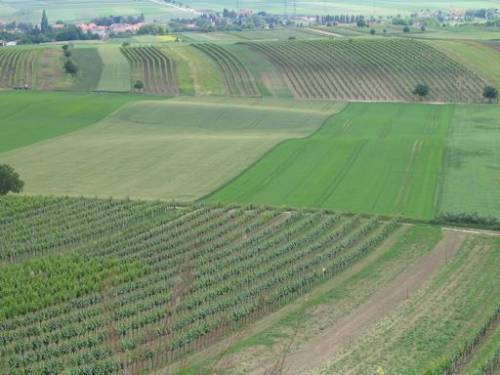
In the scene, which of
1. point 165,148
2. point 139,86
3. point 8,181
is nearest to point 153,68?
point 139,86

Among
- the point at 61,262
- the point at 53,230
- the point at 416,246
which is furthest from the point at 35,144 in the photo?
the point at 416,246

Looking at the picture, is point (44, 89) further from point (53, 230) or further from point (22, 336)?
point (22, 336)

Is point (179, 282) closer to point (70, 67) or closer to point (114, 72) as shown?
point (70, 67)

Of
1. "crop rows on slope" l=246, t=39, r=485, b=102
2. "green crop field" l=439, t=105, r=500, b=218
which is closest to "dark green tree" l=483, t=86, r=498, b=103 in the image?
"crop rows on slope" l=246, t=39, r=485, b=102

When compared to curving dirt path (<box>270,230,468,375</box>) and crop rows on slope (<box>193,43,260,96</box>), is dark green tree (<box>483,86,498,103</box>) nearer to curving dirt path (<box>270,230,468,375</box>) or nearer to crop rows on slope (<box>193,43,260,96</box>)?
crop rows on slope (<box>193,43,260,96</box>)

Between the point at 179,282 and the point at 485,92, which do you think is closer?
the point at 179,282

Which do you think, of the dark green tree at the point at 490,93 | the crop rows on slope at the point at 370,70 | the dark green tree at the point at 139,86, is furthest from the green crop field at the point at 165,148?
the dark green tree at the point at 490,93
